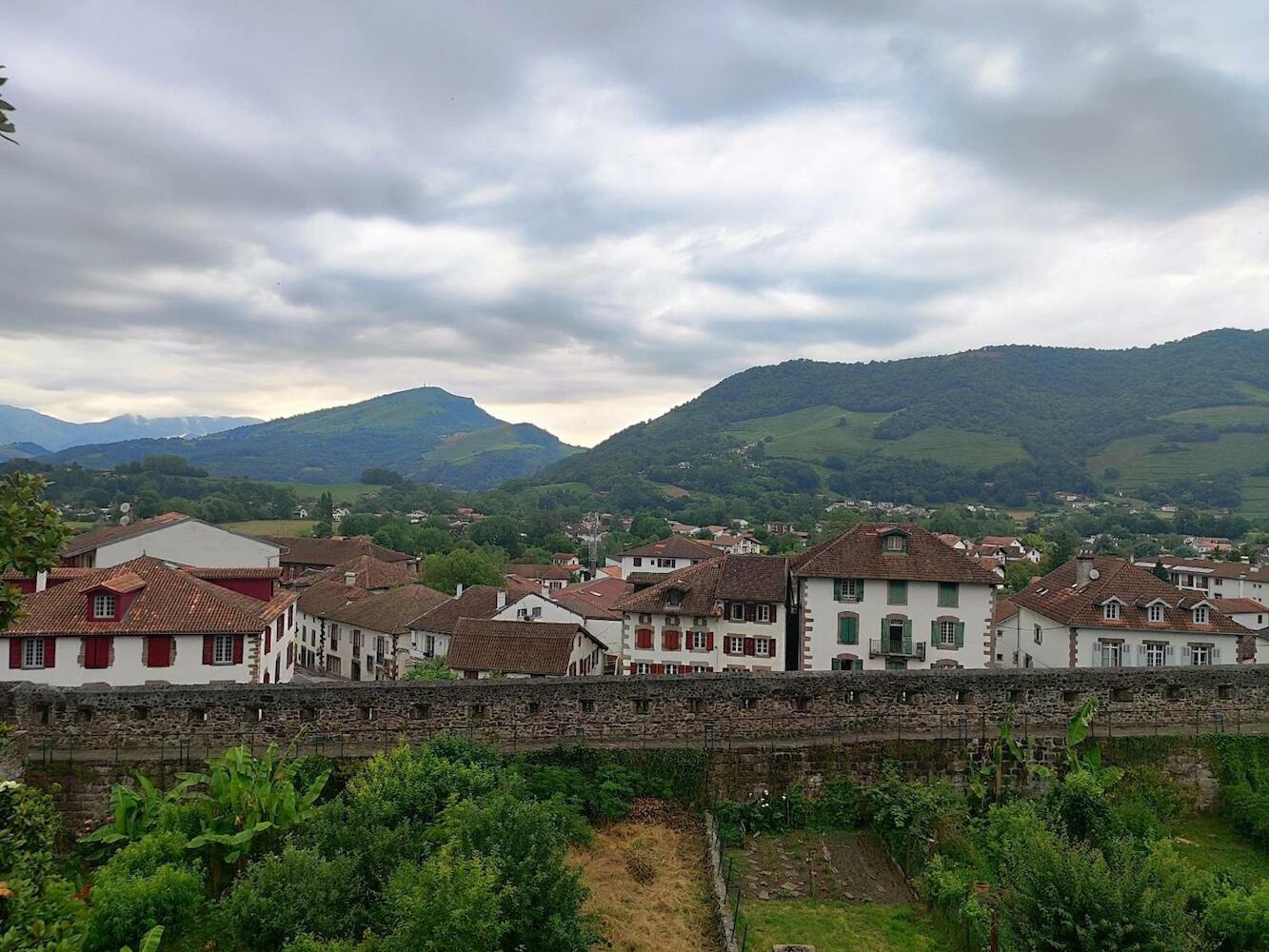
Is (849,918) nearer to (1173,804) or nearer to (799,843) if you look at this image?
(799,843)

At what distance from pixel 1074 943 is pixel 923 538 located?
24.2m

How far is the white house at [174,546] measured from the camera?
38219 millimetres

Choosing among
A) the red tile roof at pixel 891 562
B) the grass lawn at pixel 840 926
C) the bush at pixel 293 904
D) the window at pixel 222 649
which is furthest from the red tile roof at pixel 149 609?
the red tile roof at pixel 891 562

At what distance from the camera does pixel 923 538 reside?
35438 millimetres

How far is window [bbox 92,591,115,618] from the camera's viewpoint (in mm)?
26531

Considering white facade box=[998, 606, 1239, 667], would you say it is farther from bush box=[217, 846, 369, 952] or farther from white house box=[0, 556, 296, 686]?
white house box=[0, 556, 296, 686]

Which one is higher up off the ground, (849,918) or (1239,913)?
(1239,913)

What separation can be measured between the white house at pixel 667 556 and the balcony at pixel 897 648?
51.2 meters

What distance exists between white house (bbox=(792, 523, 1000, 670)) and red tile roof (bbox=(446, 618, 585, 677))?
11078 millimetres

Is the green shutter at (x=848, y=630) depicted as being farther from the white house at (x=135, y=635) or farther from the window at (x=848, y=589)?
the white house at (x=135, y=635)

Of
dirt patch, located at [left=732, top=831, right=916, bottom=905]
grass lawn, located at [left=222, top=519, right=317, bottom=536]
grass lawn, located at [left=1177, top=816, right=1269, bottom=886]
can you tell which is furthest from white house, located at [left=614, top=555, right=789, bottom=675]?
grass lawn, located at [left=222, top=519, right=317, bottom=536]

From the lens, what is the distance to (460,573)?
66.5m

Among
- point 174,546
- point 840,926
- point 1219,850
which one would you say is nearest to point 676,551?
point 174,546

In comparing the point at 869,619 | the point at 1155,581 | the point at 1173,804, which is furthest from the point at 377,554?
the point at 1173,804
